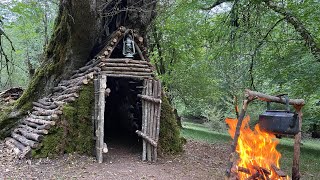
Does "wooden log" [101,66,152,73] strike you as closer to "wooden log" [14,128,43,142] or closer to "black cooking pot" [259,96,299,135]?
"wooden log" [14,128,43,142]

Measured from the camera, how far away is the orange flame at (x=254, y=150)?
4.34 metres

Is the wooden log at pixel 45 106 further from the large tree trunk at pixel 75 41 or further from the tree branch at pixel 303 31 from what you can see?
the tree branch at pixel 303 31

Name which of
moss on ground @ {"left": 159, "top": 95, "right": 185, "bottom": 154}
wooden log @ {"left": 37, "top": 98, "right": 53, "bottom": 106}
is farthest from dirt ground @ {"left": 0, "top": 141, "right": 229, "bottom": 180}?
wooden log @ {"left": 37, "top": 98, "right": 53, "bottom": 106}

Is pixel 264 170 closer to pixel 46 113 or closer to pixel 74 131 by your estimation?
pixel 74 131

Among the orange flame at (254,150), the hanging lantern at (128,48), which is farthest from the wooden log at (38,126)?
the orange flame at (254,150)

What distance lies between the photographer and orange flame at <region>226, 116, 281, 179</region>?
434 cm

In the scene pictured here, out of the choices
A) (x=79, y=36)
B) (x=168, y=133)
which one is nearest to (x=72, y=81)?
(x=79, y=36)

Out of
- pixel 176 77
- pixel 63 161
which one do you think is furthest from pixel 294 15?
pixel 176 77

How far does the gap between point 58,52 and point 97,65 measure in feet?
6.83

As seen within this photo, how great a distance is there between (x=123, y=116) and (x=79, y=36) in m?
3.77

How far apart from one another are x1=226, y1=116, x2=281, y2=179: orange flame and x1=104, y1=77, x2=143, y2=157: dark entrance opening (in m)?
4.34

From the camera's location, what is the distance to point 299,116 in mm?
3943

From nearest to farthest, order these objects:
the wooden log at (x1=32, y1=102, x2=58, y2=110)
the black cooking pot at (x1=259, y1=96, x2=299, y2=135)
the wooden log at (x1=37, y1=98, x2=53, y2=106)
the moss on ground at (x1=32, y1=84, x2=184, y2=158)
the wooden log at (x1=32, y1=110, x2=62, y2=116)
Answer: the black cooking pot at (x1=259, y1=96, x2=299, y2=135)
the moss on ground at (x1=32, y1=84, x2=184, y2=158)
the wooden log at (x1=32, y1=110, x2=62, y2=116)
the wooden log at (x1=32, y1=102, x2=58, y2=110)
the wooden log at (x1=37, y1=98, x2=53, y2=106)

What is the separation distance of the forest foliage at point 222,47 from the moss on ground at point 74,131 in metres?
1.59
